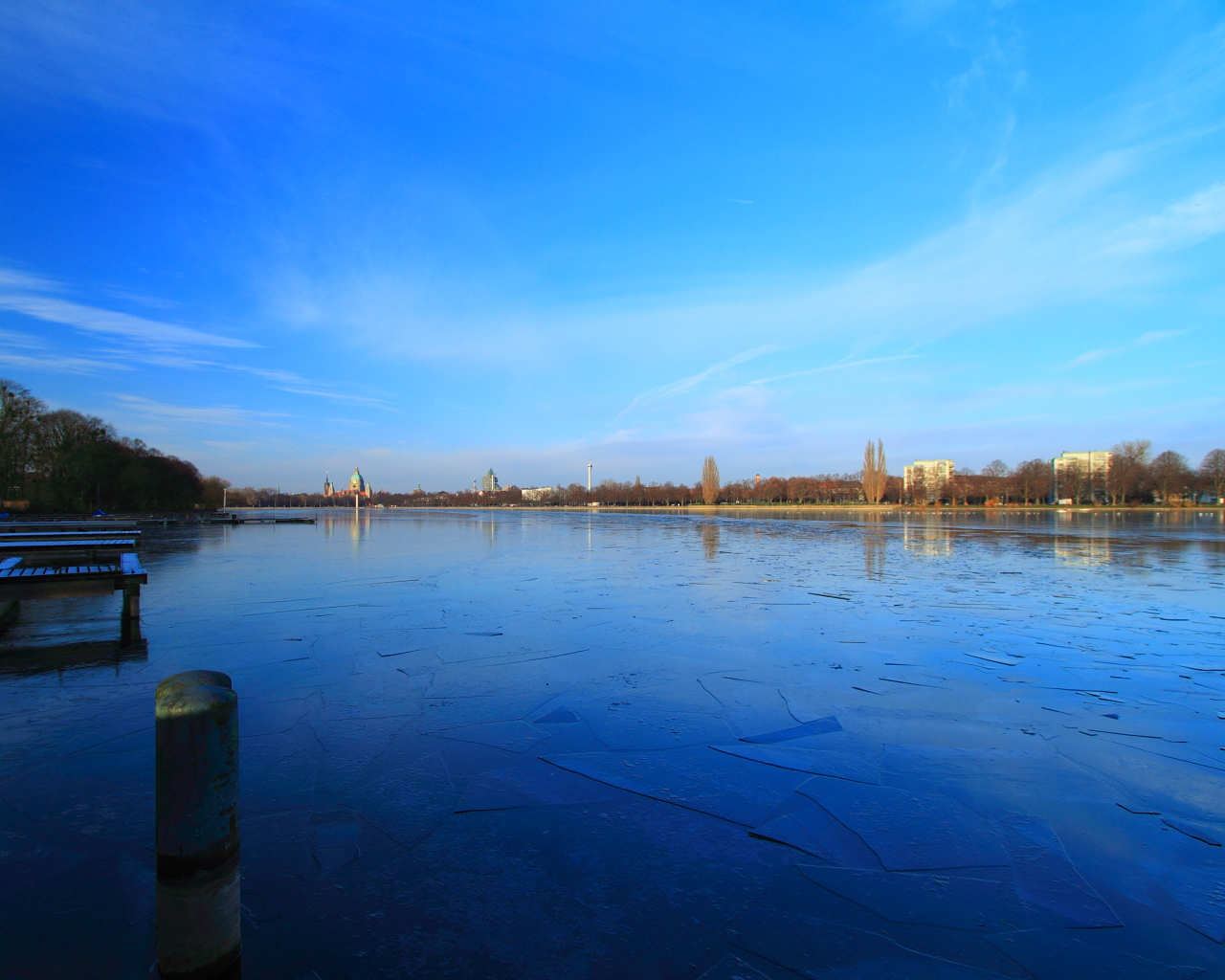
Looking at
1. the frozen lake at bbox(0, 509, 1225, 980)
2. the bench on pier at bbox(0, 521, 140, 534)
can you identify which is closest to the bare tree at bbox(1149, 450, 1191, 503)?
the frozen lake at bbox(0, 509, 1225, 980)

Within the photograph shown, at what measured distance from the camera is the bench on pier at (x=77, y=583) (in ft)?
23.1

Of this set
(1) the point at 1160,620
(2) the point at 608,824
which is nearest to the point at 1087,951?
(2) the point at 608,824

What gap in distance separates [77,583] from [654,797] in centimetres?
751

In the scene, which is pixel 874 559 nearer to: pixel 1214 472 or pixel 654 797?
pixel 654 797

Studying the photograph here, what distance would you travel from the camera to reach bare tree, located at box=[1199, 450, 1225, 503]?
8238 cm

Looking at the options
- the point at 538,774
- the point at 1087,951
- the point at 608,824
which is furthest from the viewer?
the point at 538,774

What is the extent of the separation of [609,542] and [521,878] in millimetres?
21710

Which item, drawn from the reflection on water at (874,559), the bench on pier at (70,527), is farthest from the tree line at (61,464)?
the reflection on water at (874,559)

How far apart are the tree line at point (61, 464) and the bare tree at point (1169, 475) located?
4578 inches

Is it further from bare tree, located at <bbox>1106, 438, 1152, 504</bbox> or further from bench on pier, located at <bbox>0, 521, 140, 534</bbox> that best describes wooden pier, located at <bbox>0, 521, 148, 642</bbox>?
bare tree, located at <bbox>1106, 438, 1152, 504</bbox>

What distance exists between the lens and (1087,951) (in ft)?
7.57

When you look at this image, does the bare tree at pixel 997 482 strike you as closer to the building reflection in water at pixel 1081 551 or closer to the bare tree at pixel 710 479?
the bare tree at pixel 710 479

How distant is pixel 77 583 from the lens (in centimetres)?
736

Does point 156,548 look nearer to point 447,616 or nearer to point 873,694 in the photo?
point 447,616
